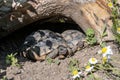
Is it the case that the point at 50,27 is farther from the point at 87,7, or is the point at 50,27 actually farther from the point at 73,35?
the point at 87,7

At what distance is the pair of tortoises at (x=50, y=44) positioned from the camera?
4270mm

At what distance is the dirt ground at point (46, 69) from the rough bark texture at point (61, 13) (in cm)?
31

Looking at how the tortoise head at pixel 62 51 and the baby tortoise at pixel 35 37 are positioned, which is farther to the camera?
the baby tortoise at pixel 35 37

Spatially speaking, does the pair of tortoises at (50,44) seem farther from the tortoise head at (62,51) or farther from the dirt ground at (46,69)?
the dirt ground at (46,69)

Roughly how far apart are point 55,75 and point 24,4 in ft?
3.31

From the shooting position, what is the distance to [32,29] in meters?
5.02

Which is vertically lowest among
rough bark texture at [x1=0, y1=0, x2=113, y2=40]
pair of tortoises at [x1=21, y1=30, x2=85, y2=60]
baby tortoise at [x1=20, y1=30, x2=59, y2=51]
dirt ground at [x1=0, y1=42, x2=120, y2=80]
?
dirt ground at [x1=0, y1=42, x2=120, y2=80]

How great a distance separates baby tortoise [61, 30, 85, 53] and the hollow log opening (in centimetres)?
16

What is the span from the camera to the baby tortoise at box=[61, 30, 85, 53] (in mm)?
4406

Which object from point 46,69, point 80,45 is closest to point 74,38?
point 80,45

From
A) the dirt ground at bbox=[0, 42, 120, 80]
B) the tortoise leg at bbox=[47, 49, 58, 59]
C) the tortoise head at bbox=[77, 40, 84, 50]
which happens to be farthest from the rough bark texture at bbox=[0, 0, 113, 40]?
the tortoise leg at bbox=[47, 49, 58, 59]

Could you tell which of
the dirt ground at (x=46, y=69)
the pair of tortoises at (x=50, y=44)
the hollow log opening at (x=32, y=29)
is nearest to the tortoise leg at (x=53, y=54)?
the pair of tortoises at (x=50, y=44)

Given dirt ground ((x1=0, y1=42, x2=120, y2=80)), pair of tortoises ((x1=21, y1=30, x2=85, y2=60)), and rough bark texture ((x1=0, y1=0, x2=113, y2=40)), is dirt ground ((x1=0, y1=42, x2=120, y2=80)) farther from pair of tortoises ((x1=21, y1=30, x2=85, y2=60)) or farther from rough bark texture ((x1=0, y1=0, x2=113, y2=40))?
rough bark texture ((x1=0, y1=0, x2=113, y2=40))

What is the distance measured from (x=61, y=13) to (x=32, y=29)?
2.30 feet
